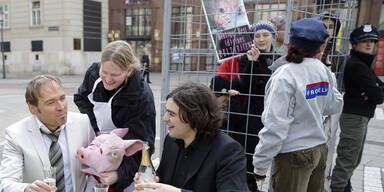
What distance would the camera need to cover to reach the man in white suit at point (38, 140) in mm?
1607

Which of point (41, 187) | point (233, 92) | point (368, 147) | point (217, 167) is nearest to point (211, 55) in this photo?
point (233, 92)

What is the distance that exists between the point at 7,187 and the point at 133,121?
29.6 inches

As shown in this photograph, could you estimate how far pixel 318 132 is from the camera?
6.04 ft

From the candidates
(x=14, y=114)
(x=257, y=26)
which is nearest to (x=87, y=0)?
(x=14, y=114)

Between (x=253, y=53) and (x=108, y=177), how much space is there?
A: 4.62ft

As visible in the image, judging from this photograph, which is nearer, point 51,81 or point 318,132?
point 51,81

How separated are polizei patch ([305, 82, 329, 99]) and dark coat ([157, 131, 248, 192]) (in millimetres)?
671

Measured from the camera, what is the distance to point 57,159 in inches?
67.0

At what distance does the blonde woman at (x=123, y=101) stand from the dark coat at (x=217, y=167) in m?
0.46

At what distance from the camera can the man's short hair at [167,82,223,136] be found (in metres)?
1.43

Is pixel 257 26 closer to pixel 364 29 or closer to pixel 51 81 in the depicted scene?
pixel 364 29

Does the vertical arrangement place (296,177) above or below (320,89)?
below

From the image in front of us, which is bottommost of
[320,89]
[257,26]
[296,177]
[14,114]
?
[14,114]

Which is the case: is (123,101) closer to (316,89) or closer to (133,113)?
(133,113)
